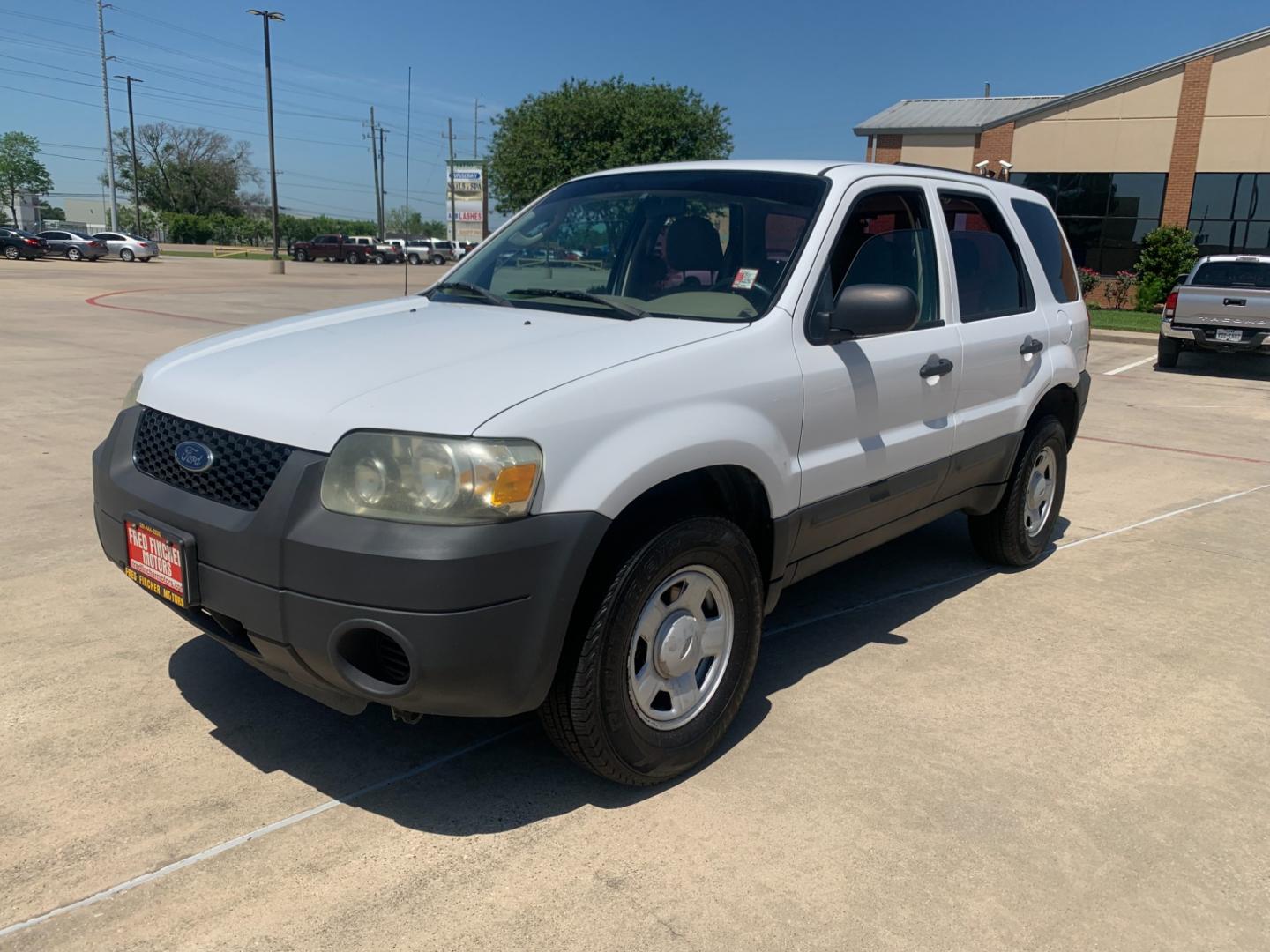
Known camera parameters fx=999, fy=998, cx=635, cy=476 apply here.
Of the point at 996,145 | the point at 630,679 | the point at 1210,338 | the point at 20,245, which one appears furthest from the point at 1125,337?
the point at 20,245

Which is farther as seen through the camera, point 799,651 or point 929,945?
point 799,651

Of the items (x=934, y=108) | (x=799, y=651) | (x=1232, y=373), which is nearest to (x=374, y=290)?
(x=934, y=108)

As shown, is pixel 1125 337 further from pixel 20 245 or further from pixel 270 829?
pixel 20 245

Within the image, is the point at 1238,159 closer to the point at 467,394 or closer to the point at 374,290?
the point at 374,290

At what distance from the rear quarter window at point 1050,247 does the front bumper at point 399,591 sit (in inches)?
138

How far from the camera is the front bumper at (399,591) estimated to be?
7.83 feet

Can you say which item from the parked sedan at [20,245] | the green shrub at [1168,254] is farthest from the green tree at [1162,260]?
the parked sedan at [20,245]

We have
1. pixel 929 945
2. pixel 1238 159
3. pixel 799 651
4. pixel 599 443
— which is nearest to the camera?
pixel 929 945

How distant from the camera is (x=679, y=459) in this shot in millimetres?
2818

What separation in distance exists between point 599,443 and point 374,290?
29.0 meters

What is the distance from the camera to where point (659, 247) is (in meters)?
3.78

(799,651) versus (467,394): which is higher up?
(467,394)

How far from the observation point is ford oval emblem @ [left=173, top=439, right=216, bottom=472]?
9.04 feet

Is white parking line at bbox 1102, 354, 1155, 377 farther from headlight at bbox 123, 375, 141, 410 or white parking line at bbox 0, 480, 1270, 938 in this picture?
headlight at bbox 123, 375, 141, 410
